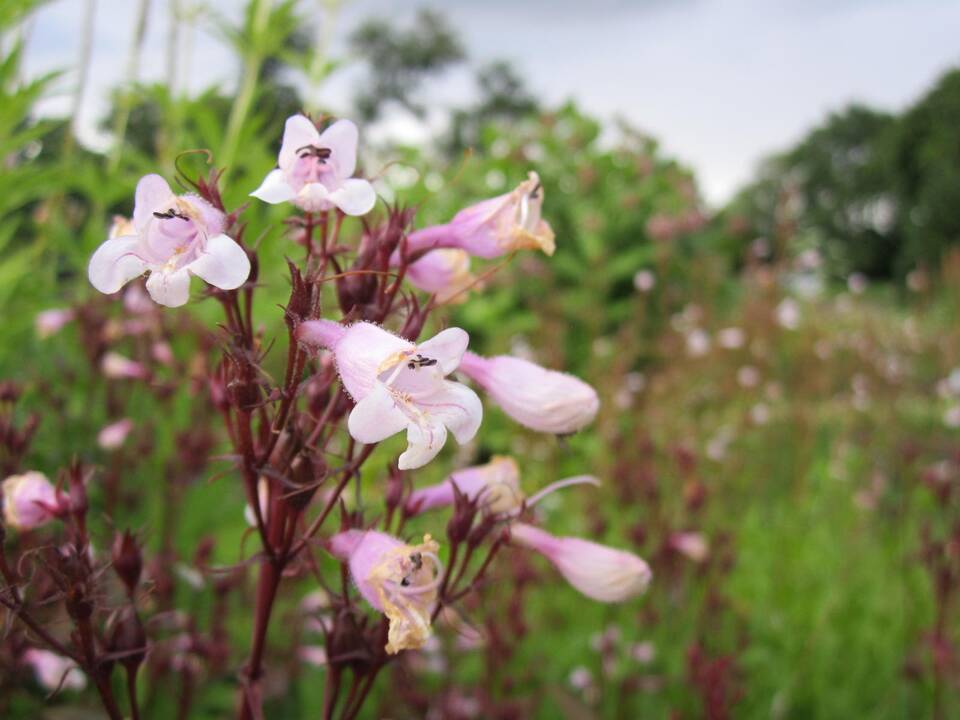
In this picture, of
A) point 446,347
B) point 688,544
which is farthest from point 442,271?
point 688,544

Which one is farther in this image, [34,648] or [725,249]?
[725,249]

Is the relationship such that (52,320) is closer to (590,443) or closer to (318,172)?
(318,172)

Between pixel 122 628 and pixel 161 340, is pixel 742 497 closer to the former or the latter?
pixel 161 340

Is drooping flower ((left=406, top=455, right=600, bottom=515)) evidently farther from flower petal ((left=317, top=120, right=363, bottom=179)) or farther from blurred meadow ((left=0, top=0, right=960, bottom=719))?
flower petal ((left=317, top=120, right=363, bottom=179))

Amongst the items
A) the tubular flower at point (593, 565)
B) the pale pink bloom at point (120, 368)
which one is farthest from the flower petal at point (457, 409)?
the pale pink bloom at point (120, 368)

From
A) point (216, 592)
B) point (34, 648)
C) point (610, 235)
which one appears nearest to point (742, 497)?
point (610, 235)

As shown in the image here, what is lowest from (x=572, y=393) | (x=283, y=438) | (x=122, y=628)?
(x=122, y=628)
